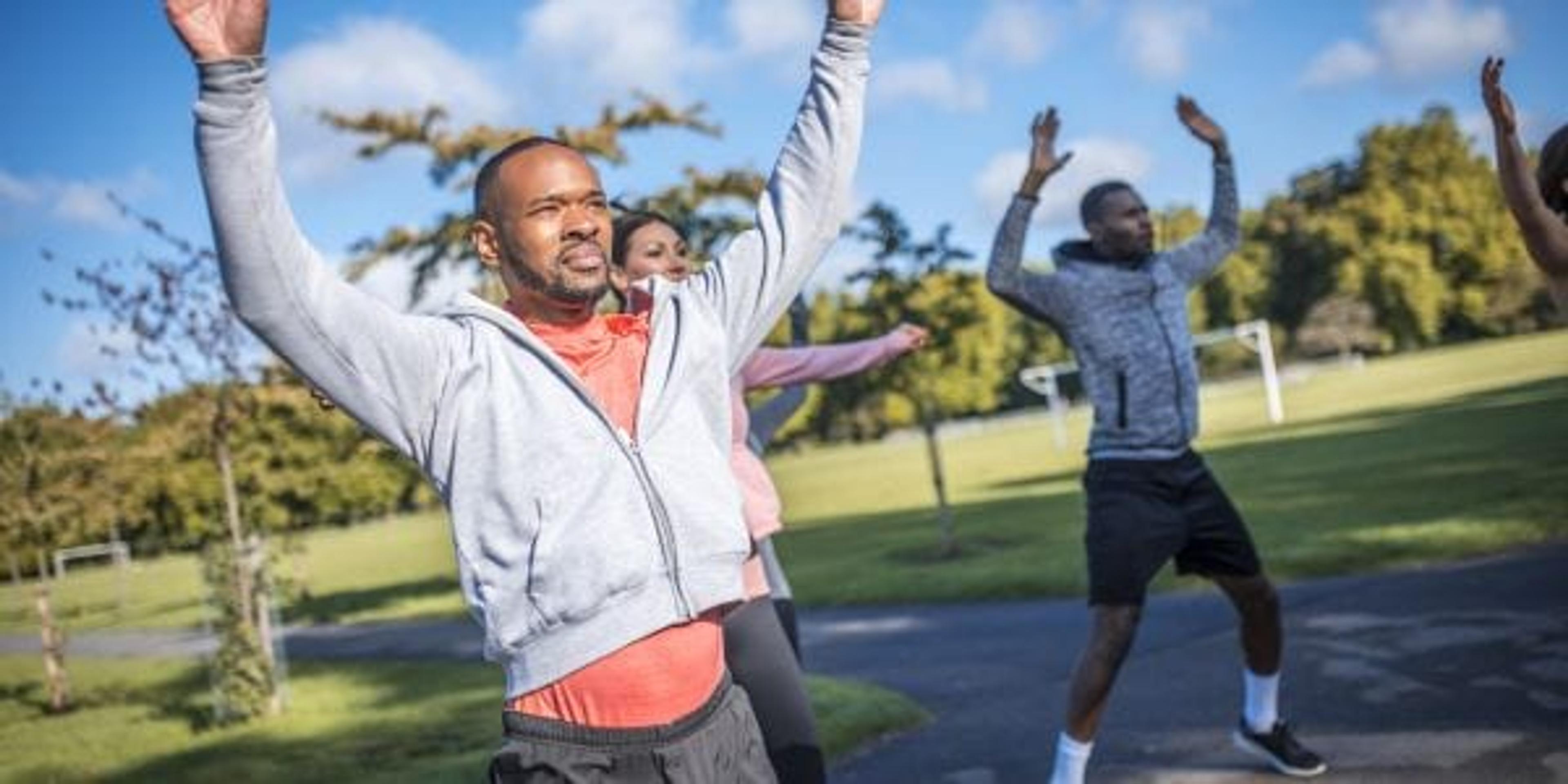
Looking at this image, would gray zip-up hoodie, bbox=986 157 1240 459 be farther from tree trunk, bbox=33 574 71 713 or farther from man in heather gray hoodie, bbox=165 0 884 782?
tree trunk, bbox=33 574 71 713

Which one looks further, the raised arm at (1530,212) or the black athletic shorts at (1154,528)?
the black athletic shorts at (1154,528)

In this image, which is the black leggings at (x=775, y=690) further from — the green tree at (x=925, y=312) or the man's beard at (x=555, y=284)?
the green tree at (x=925, y=312)

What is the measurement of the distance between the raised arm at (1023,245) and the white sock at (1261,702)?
1626 mm

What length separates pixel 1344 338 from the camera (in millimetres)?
68750

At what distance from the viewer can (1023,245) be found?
180 inches

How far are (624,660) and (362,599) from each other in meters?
20.3

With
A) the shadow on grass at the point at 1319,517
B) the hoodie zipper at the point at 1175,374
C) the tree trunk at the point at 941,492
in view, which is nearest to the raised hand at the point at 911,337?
the hoodie zipper at the point at 1175,374

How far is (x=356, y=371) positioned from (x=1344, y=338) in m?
74.7

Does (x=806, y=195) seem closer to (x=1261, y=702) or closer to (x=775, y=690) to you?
(x=775, y=690)

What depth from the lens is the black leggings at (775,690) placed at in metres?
3.09

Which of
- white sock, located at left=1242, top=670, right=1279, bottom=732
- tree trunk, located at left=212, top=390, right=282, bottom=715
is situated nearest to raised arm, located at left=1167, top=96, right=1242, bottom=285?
white sock, located at left=1242, top=670, right=1279, bottom=732

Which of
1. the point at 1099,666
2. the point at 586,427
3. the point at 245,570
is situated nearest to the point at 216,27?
the point at 586,427

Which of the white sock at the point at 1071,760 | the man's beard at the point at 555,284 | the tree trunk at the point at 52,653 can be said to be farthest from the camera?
the tree trunk at the point at 52,653

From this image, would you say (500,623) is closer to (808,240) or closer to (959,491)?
(808,240)
